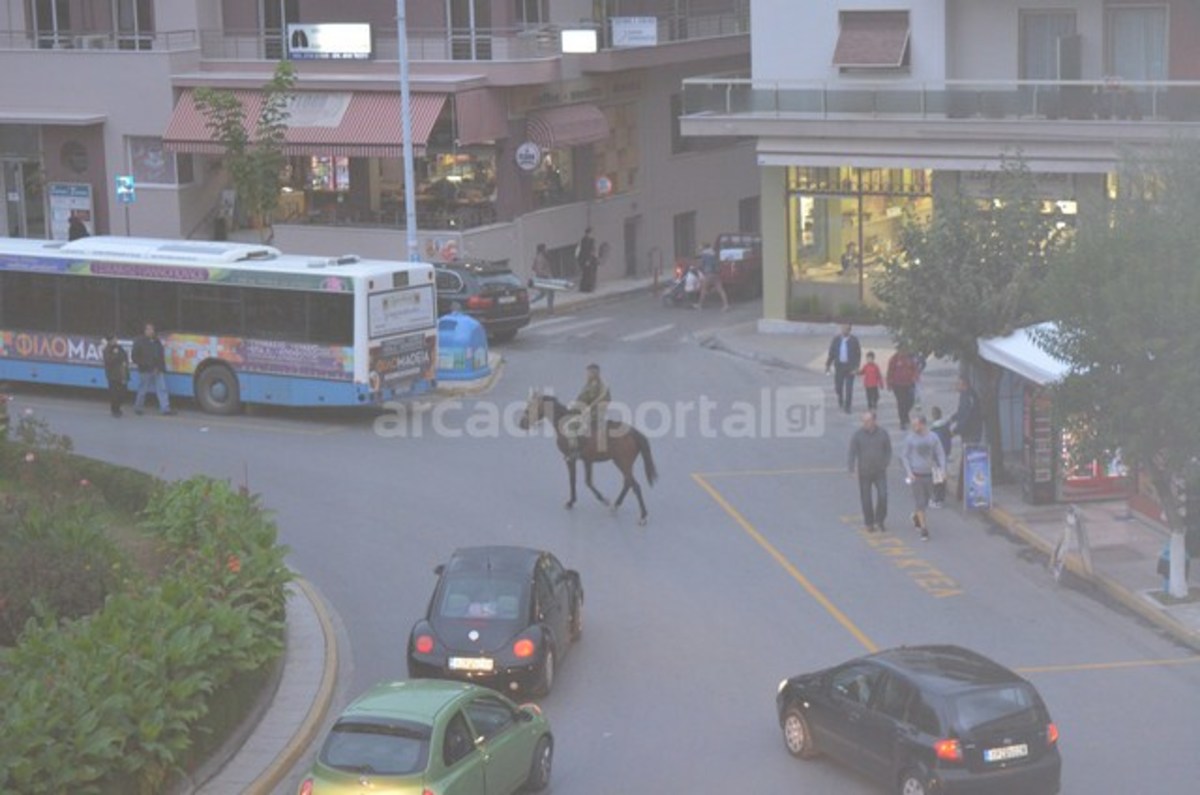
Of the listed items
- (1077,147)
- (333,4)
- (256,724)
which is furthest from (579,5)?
(256,724)

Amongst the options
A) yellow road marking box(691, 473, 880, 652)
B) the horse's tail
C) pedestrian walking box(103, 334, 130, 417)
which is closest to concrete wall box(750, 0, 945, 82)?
yellow road marking box(691, 473, 880, 652)

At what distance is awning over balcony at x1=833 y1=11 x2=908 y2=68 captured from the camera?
42344mm

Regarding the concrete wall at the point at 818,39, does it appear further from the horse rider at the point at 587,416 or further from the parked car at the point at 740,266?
the horse rider at the point at 587,416

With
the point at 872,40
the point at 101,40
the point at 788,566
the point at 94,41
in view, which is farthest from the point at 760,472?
the point at 94,41

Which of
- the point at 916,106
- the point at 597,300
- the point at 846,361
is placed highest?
the point at 916,106

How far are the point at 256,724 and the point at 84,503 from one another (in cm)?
532

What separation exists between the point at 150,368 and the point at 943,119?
16432 mm

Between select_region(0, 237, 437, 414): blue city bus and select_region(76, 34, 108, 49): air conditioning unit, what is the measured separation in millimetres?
18241

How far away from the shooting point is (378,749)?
16.6 meters

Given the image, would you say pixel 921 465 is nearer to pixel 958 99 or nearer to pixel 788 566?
pixel 788 566

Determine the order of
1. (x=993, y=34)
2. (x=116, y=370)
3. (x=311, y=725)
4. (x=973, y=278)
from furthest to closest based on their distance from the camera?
1. (x=993, y=34)
2. (x=116, y=370)
3. (x=973, y=278)
4. (x=311, y=725)

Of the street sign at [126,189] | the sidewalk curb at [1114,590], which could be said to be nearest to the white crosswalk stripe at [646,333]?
the street sign at [126,189]

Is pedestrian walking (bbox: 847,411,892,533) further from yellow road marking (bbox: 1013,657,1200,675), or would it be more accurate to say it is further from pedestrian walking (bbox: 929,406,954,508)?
yellow road marking (bbox: 1013,657,1200,675)

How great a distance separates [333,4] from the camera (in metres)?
53.2
